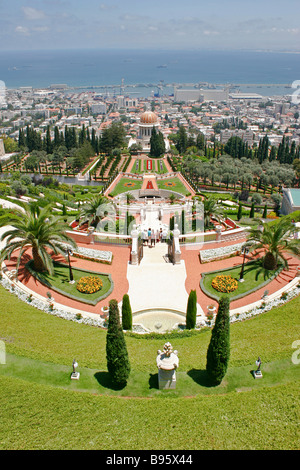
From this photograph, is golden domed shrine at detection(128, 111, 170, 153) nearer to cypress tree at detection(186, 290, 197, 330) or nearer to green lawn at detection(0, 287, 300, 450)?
cypress tree at detection(186, 290, 197, 330)

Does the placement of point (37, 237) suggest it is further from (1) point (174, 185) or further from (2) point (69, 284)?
(1) point (174, 185)

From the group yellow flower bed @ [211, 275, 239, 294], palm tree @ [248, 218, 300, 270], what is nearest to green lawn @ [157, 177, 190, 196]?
palm tree @ [248, 218, 300, 270]

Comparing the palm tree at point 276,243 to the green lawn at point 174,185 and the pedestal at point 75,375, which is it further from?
the green lawn at point 174,185

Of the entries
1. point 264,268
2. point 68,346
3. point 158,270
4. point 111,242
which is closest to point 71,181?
point 111,242

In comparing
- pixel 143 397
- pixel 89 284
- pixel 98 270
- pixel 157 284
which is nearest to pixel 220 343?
pixel 143 397

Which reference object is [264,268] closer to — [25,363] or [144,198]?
[25,363]
